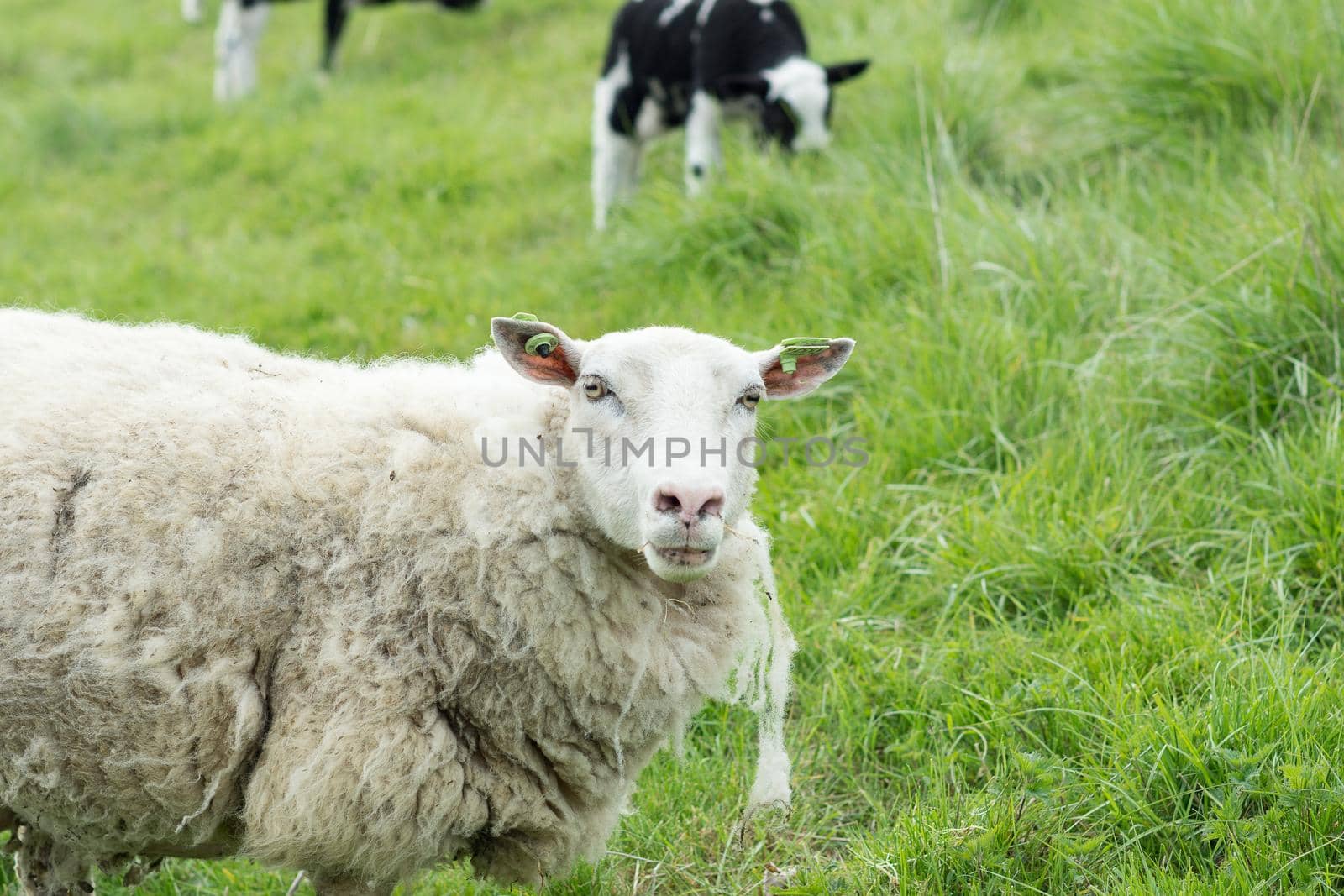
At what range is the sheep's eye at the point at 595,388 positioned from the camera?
2516mm

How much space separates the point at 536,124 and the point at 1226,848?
653 centimetres

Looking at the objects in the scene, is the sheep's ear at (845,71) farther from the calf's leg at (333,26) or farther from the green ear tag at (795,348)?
the calf's leg at (333,26)

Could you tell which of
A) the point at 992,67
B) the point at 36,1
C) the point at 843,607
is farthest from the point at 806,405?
the point at 36,1

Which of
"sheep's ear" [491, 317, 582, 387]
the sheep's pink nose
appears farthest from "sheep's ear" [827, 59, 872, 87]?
the sheep's pink nose

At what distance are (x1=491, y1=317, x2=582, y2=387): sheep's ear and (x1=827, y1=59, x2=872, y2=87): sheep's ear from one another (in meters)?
4.68

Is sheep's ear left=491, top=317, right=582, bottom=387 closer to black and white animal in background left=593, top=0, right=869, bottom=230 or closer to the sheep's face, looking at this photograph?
the sheep's face

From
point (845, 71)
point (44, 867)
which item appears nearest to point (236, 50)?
point (845, 71)

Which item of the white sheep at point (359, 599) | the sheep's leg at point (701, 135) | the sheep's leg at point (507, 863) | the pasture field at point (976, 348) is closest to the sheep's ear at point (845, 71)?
the pasture field at point (976, 348)

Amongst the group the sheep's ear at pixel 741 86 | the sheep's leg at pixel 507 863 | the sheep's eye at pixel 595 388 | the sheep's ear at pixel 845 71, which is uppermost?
the sheep's ear at pixel 845 71

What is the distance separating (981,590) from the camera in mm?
3498

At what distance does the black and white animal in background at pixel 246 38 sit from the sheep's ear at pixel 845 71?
455 cm

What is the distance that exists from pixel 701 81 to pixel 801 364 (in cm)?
448

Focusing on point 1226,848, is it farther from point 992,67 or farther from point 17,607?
point 992,67

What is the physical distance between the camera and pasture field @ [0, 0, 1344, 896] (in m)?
2.81
